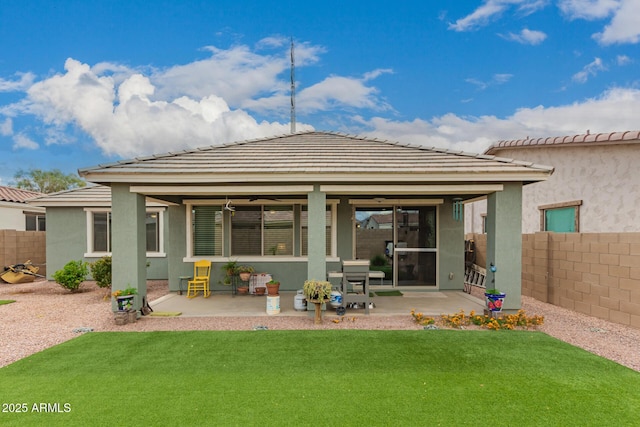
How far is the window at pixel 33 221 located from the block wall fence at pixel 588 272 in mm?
19714

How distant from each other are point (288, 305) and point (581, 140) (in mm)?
9887

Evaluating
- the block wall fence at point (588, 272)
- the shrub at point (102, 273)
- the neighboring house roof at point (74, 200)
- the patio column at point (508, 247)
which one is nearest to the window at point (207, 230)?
the shrub at point (102, 273)

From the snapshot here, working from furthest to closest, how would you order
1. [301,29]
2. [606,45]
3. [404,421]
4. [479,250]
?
[301,29], [606,45], [479,250], [404,421]

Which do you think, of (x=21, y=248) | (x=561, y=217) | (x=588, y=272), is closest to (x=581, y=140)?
(x=561, y=217)

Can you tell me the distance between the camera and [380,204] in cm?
995

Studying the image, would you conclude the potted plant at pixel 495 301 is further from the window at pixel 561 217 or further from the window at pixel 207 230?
the window at pixel 207 230

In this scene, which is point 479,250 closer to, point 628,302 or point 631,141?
point 631,141

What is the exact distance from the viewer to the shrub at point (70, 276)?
10.1 meters

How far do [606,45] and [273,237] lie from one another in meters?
15.3

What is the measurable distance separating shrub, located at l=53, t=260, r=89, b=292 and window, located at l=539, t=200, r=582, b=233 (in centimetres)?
1517

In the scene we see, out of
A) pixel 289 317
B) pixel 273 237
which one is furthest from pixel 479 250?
pixel 289 317

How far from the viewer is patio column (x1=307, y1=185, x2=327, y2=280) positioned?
7.13 m

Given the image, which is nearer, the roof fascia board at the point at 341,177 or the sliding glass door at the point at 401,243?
the roof fascia board at the point at 341,177

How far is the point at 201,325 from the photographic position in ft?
21.8
